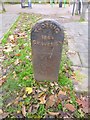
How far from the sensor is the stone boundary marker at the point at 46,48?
318 centimetres

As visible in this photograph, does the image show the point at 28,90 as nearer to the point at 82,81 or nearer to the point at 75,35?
the point at 82,81

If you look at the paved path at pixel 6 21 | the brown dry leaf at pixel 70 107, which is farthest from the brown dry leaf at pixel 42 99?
the paved path at pixel 6 21

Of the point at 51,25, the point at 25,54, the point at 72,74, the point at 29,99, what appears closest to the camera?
the point at 51,25

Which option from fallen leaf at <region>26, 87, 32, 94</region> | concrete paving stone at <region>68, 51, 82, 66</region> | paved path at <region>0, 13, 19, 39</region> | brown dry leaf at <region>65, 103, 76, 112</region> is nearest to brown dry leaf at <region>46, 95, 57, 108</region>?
brown dry leaf at <region>65, 103, 76, 112</region>

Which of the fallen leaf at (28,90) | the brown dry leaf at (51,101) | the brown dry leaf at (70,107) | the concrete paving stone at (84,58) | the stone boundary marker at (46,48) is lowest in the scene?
the brown dry leaf at (70,107)

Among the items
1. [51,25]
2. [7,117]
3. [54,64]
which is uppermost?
[51,25]

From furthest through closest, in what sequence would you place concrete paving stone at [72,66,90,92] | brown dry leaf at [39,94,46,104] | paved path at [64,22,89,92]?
paved path at [64,22,89,92], concrete paving stone at [72,66,90,92], brown dry leaf at [39,94,46,104]

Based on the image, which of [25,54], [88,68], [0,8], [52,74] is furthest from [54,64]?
[0,8]

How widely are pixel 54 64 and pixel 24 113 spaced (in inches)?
34.7

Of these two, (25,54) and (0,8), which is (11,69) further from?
(0,8)

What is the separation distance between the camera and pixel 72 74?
4.02m

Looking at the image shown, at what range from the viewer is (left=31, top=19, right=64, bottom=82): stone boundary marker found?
318cm

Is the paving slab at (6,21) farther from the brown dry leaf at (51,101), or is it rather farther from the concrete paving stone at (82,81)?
the brown dry leaf at (51,101)

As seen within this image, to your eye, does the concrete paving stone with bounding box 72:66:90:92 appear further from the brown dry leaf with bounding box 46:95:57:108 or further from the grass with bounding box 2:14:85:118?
the brown dry leaf with bounding box 46:95:57:108
